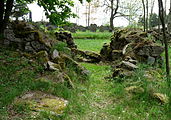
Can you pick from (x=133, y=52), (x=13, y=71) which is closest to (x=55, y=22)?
(x=13, y=71)

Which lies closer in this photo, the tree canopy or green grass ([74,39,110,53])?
the tree canopy

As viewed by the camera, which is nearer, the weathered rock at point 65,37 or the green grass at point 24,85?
the green grass at point 24,85

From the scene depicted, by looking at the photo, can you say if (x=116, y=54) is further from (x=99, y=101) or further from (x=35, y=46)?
(x=99, y=101)

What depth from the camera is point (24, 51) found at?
25.0 ft

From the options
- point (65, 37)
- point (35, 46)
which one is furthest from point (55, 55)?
point (65, 37)

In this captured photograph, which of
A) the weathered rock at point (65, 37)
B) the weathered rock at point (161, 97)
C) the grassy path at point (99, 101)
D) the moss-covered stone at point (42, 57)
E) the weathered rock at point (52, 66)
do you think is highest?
the weathered rock at point (65, 37)

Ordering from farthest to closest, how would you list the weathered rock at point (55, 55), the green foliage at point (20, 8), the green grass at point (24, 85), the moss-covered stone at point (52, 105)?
the green foliage at point (20, 8), the weathered rock at point (55, 55), the moss-covered stone at point (52, 105), the green grass at point (24, 85)

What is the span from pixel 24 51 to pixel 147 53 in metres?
5.89

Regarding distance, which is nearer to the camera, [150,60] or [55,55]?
[55,55]

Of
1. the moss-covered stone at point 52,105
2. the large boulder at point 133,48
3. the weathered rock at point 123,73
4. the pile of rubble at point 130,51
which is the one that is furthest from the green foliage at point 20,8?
the moss-covered stone at point 52,105

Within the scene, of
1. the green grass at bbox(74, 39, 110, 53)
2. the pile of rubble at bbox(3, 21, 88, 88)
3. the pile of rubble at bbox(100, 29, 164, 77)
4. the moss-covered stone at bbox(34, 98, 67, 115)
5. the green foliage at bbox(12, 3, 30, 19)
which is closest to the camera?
the moss-covered stone at bbox(34, 98, 67, 115)

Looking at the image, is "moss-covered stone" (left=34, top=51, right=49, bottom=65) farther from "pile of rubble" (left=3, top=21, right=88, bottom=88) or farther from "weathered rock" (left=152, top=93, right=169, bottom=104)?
"weathered rock" (left=152, top=93, right=169, bottom=104)

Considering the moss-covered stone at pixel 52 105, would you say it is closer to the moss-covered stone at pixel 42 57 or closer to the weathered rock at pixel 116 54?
the moss-covered stone at pixel 42 57

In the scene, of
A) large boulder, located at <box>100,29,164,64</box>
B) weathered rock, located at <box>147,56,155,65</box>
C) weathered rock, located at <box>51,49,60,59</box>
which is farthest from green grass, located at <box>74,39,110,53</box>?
weathered rock, located at <box>51,49,60,59</box>
